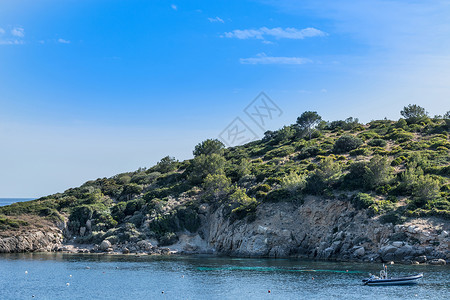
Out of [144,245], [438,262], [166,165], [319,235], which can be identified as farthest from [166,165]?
[438,262]

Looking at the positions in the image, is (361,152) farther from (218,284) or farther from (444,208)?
(218,284)

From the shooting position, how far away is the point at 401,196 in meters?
68.9

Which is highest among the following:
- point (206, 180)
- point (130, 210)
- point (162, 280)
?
point (206, 180)

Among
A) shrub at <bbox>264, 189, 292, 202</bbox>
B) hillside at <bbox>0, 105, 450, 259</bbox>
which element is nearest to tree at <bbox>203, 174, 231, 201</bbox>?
hillside at <bbox>0, 105, 450, 259</bbox>

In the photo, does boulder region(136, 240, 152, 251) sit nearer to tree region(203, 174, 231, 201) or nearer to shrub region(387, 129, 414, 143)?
tree region(203, 174, 231, 201)

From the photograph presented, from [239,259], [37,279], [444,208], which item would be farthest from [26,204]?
[444,208]

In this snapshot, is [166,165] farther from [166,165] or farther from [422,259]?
[422,259]

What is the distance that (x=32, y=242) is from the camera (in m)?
76.5

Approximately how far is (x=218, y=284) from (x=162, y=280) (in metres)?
7.11

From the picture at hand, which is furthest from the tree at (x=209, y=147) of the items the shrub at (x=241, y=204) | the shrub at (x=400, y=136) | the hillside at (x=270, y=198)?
the shrub at (x=400, y=136)

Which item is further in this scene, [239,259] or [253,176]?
[253,176]

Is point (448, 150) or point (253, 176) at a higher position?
point (448, 150)

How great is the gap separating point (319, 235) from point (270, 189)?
51.1 feet

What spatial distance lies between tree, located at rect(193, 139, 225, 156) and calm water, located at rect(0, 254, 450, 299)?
148 feet
